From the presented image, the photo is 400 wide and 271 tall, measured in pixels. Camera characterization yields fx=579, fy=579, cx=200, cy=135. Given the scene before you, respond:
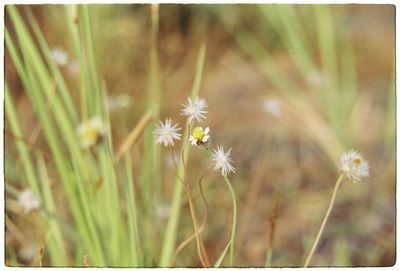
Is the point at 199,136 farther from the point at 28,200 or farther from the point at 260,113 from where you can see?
the point at 260,113

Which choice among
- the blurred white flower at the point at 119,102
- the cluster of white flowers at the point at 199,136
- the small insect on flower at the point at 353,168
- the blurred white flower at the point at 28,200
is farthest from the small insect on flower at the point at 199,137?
the blurred white flower at the point at 119,102

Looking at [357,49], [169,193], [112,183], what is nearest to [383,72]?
[357,49]

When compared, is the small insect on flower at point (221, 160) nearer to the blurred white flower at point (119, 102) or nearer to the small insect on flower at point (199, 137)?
the small insect on flower at point (199, 137)

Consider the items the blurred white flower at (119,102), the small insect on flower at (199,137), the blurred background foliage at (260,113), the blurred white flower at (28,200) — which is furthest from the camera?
the blurred white flower at (119,102)

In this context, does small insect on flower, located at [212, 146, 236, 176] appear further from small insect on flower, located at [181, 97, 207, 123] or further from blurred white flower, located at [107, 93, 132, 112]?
blurred white flower, located at [107, 93, 132, 112]

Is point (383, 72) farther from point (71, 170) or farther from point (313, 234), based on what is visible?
point (71, 170)

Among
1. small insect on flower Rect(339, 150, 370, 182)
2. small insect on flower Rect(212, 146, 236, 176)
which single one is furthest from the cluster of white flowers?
small insect on flower Rect(339, 150, 370, 182)

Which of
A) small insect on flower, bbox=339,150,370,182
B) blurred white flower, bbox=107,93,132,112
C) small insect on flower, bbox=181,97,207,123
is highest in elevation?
blurred white flower, bbox=107,93,132,112
